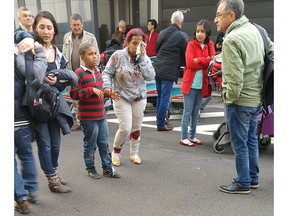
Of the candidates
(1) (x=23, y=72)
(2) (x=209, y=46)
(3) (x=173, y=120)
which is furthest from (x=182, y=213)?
(3) (x=173, y=120)

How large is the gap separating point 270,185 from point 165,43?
2.91 metres

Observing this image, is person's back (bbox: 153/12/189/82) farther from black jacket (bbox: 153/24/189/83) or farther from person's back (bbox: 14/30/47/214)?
person's back (bbox: 14/30/47/214)

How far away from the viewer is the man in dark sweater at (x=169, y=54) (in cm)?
589

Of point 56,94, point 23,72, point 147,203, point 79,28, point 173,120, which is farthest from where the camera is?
point 173,120

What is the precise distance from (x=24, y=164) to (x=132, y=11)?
34.7 ft

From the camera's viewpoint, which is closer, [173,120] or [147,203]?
[147,203]

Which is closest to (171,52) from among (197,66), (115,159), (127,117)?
(197,66)

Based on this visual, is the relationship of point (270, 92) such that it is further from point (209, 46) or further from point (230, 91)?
point (209, 46)

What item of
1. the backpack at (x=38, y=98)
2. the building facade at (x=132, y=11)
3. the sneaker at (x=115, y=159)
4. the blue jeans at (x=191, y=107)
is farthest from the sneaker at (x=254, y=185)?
the building facade at (x=132, y=11)

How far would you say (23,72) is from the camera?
9.96 ft

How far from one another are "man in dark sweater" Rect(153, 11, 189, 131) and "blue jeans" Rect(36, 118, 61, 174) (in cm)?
280

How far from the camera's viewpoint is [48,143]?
136 inches

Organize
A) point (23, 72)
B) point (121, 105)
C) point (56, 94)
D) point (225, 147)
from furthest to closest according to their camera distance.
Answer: point (225, 147) → point (121, 105) → point (56, 94) → point (23, 72)

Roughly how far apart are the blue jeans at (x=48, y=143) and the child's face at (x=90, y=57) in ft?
2.27
